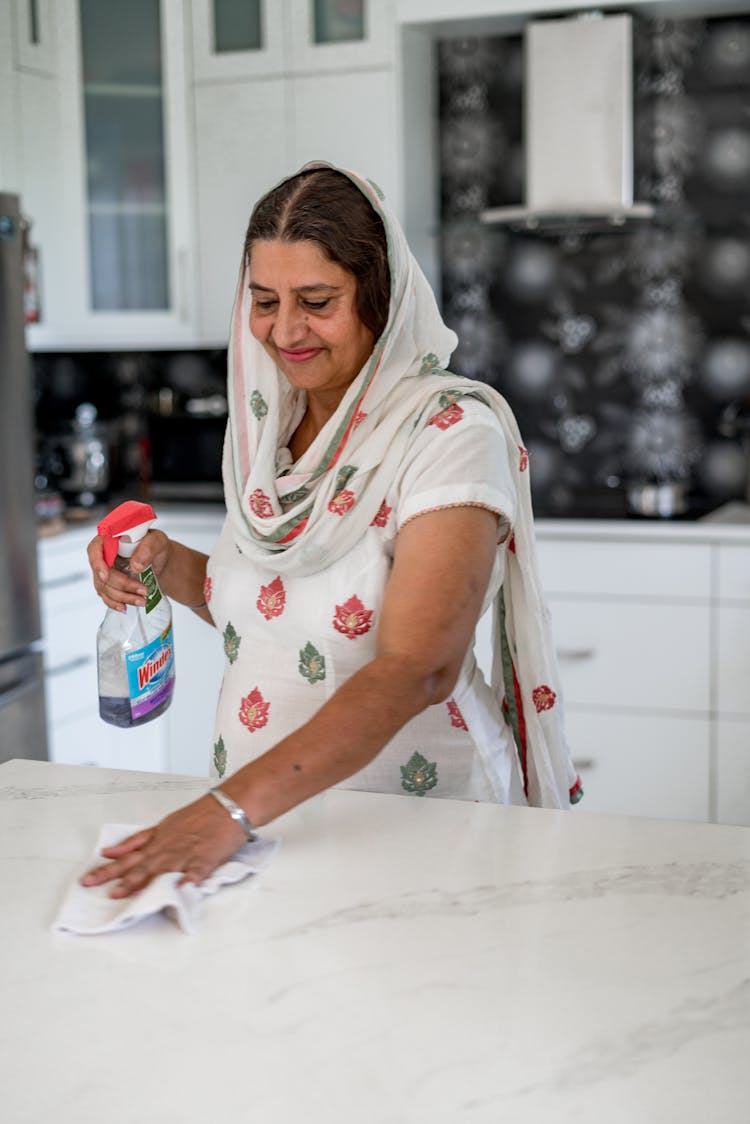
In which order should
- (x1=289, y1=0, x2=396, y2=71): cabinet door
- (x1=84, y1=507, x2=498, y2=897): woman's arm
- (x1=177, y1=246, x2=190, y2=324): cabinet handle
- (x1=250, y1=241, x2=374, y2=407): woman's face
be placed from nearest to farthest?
(x1=84, y1=507, x2=498, y2=897): woman's arm, (x1=250, y1=241, x2=374, y2=407): woman's face, (x1=289, y1=0, x2=396, y2=71): cabinet door, (x1=177, y1=246, x2=190, y2=324): cabinet handle

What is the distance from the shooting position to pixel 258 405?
4.80ft

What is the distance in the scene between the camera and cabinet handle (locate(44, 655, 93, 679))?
9.57ft

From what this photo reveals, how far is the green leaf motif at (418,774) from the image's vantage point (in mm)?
1384

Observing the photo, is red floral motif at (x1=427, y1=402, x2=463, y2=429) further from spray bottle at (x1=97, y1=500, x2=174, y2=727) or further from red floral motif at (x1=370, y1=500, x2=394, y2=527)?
spray bottle at (x1=97, y1=500, x2=174, y2=727)

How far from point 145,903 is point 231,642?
564 mm

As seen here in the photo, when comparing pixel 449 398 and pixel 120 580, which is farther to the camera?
pixel 449 398

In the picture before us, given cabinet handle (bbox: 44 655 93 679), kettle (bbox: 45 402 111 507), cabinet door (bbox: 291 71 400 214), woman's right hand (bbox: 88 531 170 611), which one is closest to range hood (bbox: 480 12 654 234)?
cabinet door (bbox: 291 71 400 214)

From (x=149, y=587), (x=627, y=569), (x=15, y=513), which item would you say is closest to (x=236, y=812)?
(x=149, y=587)

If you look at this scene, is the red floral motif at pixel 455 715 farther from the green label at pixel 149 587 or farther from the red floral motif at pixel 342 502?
the green label at pixel 149 587

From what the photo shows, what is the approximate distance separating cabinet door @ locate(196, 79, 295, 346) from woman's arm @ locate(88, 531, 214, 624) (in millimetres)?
1799

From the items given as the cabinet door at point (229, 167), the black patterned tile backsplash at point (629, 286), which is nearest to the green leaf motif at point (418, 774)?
the black patterned tile backsplash at point (629, 286)

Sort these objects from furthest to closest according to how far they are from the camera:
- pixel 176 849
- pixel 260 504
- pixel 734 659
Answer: pixel 734 659 → pixel 260 504 → pixel 176 849

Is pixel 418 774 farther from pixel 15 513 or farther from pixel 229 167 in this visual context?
pixel 229 167

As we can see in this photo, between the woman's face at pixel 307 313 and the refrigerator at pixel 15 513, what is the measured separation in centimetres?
146
